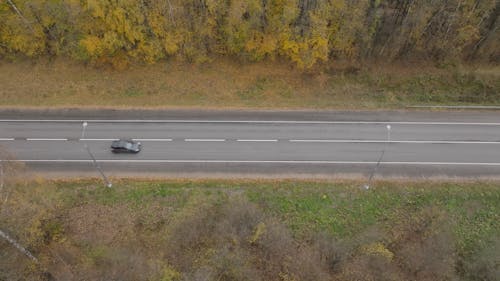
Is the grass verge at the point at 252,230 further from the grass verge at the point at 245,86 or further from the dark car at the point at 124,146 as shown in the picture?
the grass verge at the point at 245,86

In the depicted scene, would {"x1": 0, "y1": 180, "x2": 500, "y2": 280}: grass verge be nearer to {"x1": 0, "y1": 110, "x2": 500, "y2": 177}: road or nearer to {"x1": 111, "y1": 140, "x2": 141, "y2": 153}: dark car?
{"x1": 0, "y1": 110, "x2": 500, "y2": 177}: road

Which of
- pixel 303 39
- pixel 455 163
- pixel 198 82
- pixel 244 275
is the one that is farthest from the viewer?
pixel 198 82

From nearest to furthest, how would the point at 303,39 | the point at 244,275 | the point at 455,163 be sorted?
the point at 244,275, the point at 455,163, the point at 303,39

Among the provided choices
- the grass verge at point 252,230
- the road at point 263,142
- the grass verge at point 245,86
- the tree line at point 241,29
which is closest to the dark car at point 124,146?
the road at point 263,142

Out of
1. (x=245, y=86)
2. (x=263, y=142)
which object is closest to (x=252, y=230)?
(x=263, y=142)

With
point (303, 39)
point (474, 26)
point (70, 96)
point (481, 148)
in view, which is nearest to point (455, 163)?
point (481, 148)

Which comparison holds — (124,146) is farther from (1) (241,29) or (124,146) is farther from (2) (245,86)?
(1) (241,29)

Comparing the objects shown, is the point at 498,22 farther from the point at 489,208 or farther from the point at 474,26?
the point at 489,208
